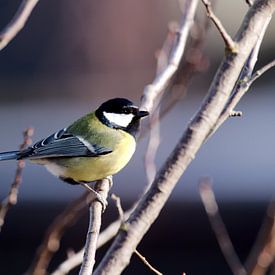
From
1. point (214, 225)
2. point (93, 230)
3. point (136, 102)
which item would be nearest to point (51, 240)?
point (93, 230)

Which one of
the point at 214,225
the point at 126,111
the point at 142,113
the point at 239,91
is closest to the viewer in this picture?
the point at 239,91

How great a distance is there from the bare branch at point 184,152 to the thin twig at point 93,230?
65 millimetres

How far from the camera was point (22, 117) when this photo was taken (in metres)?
7.66

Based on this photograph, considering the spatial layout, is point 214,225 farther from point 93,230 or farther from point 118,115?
point 93,230

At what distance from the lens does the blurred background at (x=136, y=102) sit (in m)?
6.32

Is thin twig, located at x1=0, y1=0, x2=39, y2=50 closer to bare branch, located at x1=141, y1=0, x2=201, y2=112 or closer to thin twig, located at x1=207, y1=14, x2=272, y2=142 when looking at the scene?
thin twig, located at x1=207, y1=14, x2=272, y2=142

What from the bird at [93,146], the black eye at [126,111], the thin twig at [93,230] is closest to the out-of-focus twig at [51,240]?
the thin twig at [93,230]

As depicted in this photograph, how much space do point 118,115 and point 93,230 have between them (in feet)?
4.54

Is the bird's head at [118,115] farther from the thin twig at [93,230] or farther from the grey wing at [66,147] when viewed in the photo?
the thin twig at [93,230]

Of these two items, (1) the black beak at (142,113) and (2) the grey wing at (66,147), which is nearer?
(1) the black beak at (142,113)

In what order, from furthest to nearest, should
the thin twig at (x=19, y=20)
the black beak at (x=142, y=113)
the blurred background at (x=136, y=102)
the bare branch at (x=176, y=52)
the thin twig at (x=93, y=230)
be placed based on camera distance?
the blurred background at (x=136, y=102)
the black beak at (x=142, y=113)
the bare branch at (x=176, y=52)
the thin twig at (x=19, y=20)
the thin twig at (x=93, y=230)

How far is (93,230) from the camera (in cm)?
224

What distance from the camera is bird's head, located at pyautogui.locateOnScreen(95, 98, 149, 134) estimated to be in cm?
350

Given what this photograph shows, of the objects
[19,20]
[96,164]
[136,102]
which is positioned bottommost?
[136,102]
